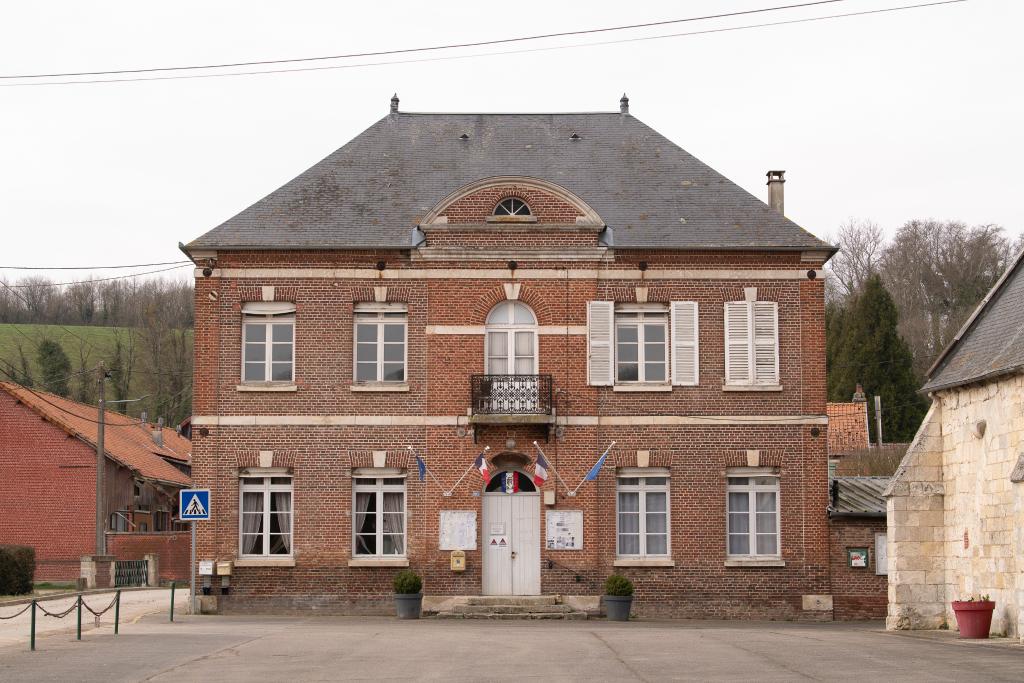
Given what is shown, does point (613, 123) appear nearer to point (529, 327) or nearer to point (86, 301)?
point (529, 327)

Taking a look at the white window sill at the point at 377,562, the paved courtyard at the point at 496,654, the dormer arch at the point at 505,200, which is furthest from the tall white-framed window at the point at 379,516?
the dormer arch at the point at 505,200

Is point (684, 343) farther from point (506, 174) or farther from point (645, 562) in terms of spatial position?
point (506, 174)

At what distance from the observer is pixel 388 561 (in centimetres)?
2773

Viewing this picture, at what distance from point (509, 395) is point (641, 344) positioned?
3.04 metres

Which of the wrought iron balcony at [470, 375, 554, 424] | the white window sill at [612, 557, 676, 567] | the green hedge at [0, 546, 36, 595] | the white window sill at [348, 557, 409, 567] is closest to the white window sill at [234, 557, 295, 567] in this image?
the white window sill at [348, 557, 409, 567]

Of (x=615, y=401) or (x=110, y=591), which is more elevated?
(x=615, y=401)

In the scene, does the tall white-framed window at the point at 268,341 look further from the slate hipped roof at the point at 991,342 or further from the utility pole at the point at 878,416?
the utility pole at the point at 878,416

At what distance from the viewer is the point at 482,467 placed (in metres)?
27.5

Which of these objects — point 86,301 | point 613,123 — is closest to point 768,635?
point 613,123

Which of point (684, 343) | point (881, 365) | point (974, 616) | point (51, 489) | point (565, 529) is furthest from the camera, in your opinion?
point (881, 365)

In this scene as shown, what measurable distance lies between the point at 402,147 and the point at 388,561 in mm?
9553

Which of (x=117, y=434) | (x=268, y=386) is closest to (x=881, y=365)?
(x=117, y=434)

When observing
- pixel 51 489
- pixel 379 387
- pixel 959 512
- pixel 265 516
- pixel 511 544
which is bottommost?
pixel 511 544

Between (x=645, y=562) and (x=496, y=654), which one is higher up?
(x=645, y=562)
